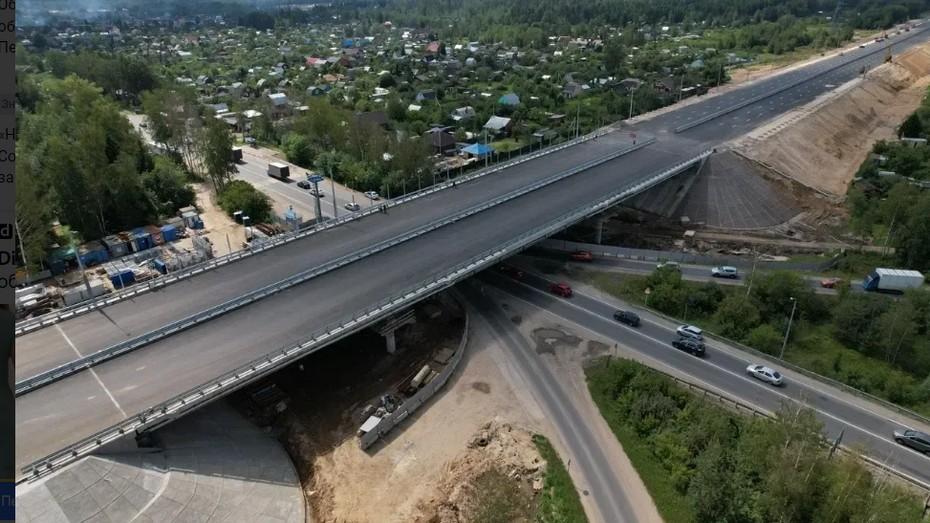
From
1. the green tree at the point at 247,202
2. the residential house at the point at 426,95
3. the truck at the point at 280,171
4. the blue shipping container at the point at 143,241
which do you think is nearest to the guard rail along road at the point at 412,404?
the green tree at the point at 247,202

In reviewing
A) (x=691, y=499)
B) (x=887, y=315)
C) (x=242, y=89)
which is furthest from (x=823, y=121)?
(x=242, y=89)

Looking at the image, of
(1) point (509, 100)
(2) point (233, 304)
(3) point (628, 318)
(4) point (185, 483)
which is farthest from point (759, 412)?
(1) point (509, 100)

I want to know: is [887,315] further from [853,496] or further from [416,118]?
[416,118]

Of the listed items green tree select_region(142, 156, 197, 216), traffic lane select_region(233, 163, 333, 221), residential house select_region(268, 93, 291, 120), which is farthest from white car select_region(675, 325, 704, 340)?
residential house select_region(268, 93, 291, 120)

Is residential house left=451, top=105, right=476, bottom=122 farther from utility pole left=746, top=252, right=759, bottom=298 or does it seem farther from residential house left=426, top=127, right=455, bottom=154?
utility pole left=746, top=252, right=759, bottom=298

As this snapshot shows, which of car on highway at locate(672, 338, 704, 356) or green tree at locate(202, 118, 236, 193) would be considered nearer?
car on highway at locate(672, 338, 704, 356)

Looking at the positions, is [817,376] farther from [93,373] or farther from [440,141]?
[440,141]
